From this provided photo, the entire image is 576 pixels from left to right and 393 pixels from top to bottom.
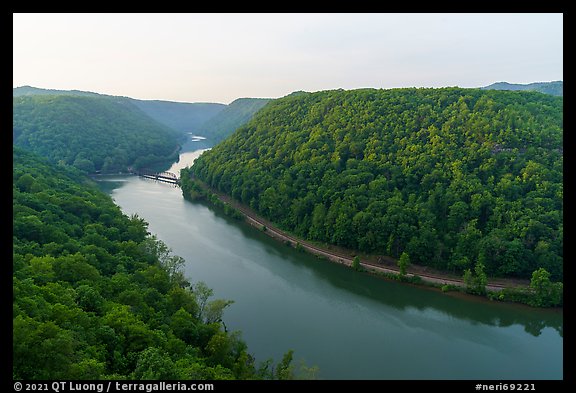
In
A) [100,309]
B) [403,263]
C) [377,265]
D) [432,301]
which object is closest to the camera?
[100,309]

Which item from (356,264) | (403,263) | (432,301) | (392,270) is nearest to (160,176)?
(356,264)

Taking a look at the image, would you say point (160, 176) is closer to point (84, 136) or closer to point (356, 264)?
point (84, 136)

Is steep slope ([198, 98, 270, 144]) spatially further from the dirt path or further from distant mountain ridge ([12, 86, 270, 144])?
the dirt path

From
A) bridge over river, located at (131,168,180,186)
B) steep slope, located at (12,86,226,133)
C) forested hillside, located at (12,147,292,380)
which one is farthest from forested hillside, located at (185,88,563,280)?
steep slope, located at (12,86,226,133)

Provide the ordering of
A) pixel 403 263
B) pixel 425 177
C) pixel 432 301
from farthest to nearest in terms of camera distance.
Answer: pixel 425 177 < pixel 403 263 < pixel 432 301

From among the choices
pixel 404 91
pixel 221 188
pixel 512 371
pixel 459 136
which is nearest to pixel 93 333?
pixel 512 371

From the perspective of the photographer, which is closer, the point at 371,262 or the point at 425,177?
the point at 371,262

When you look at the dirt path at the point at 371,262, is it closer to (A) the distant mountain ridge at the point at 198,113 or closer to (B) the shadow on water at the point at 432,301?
(B) the shadow on water at the point at 432,301
